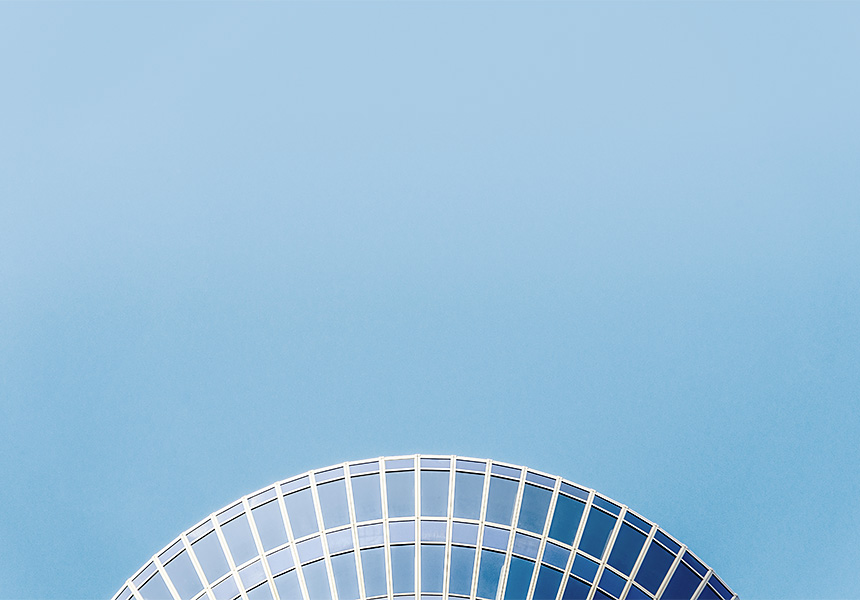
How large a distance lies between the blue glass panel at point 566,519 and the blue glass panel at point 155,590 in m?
16.6

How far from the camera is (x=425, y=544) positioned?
32.0m

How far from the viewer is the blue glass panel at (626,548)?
3186 cm

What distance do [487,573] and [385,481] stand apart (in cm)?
588

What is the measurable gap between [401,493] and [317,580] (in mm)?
5001

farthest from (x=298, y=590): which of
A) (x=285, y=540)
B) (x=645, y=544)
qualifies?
(x=645, y=544)

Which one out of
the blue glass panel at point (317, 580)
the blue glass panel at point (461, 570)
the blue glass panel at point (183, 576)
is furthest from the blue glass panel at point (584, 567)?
the blue glass panel at point (183, 576)

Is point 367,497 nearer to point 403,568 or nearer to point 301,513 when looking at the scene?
point 301,513

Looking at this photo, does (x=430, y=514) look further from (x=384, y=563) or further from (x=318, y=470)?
(x=318, y=470)

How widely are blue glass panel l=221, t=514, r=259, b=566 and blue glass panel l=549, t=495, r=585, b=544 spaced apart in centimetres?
1289

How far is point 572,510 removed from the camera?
33094 millimetres

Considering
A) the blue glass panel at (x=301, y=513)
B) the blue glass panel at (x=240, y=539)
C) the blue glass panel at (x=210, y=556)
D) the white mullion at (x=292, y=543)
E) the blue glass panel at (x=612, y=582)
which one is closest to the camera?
the blue glass panel at (x=612, y=582)

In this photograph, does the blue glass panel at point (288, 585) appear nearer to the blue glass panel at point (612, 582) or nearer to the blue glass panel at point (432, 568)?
the blue glass panel at point (432, 568)

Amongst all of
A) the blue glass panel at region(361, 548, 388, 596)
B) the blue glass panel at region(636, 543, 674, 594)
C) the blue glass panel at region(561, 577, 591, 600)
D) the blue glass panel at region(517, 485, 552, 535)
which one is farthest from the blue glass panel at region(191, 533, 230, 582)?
the blue glass panel at region(636, 543, 674, 594)

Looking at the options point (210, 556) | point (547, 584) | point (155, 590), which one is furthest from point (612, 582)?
point (155, 590)
